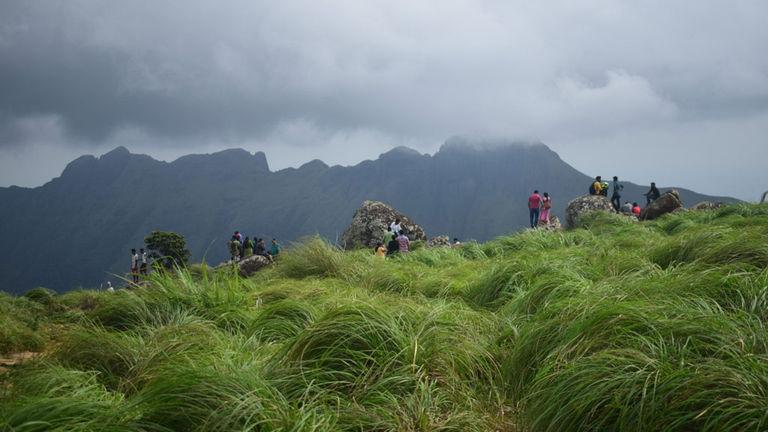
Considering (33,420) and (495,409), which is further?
(495,409)

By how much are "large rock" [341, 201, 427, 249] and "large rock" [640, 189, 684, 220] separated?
9.41m

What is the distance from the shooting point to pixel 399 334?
118 inches

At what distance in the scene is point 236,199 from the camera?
563ft

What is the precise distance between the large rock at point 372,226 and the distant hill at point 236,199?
332ft

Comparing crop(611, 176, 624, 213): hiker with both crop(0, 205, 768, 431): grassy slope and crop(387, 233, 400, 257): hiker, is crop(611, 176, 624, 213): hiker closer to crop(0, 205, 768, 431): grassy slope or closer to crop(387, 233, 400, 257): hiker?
crop(387, 233, 400, 257): hiker

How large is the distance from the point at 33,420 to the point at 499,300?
13.4 feet

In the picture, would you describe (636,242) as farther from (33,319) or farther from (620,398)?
(33,319)

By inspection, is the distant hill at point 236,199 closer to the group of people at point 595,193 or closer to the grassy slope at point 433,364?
the group of people at point 595,193

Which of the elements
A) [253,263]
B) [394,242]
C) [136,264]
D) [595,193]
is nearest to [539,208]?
[595,193]

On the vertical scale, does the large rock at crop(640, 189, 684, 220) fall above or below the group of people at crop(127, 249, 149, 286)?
above

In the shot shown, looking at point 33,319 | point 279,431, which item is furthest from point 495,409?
point 33,319

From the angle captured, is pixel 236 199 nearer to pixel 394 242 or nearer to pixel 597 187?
pixel 597 187

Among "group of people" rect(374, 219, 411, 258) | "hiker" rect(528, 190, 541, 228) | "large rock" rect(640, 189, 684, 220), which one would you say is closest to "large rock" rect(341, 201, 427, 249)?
"group of people" rect(374, 219, 411, 258)

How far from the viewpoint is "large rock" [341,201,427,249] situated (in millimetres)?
18859
